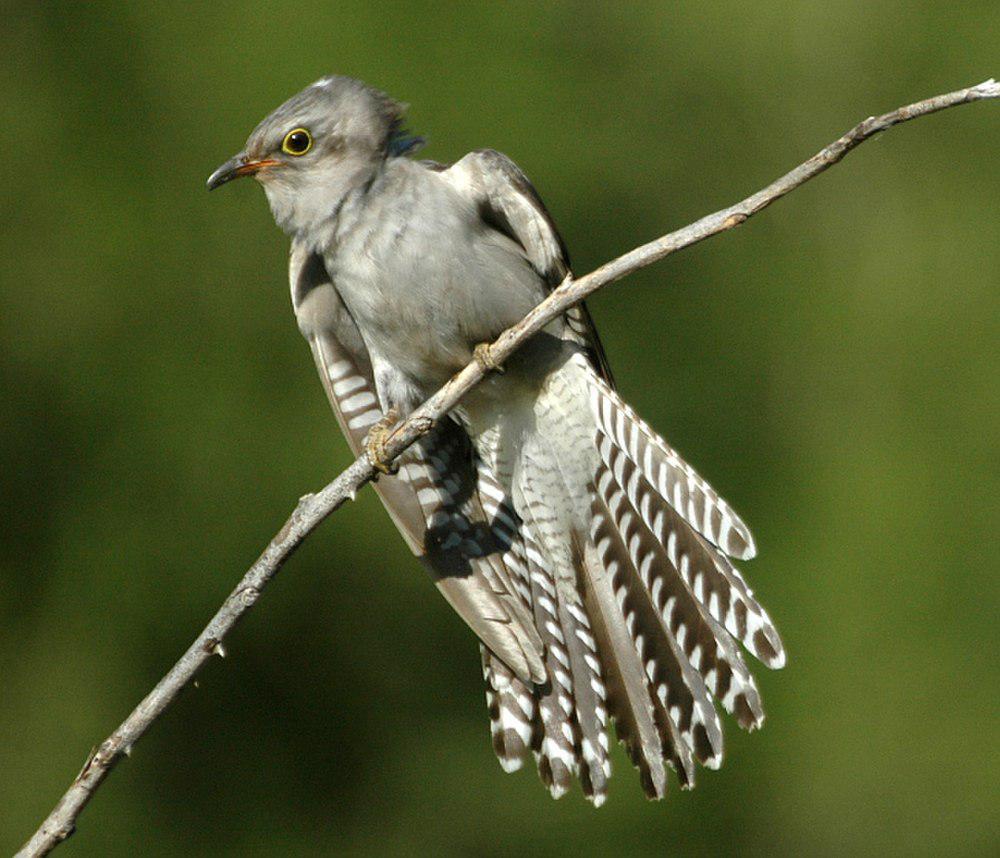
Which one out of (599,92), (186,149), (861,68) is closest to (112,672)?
(186,149)

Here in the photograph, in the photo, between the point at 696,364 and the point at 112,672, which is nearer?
the point at 112,672

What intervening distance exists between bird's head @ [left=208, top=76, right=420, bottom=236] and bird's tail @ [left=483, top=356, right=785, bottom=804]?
0.76 m

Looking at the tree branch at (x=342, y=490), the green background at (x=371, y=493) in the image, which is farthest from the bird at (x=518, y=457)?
the green background at (x=371, y=493)

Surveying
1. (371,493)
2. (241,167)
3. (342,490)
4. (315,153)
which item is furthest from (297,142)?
(371,493)

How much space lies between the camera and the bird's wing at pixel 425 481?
12.8 ft

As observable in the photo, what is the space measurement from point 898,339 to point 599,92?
7.87 ft

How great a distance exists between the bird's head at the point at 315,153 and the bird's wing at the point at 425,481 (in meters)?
0.15

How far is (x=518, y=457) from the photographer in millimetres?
4078

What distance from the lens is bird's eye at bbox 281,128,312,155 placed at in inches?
151

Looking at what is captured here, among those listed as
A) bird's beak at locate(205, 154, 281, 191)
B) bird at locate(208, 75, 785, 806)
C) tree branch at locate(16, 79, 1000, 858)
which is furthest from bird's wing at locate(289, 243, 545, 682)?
tree branch at locate(16, 79, 1000, 858)

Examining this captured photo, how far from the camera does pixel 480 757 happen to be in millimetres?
7414

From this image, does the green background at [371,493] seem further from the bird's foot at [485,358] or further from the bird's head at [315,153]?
the bird's foot at [485,358]

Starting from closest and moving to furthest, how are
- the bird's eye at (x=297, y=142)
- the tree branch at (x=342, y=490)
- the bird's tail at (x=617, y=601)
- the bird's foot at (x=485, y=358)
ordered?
the tree branch at (x=342, y=490), the bird's foot at (x=485, y=358), the bird's tail at (x=617, y=601), the bird's eye at (x=297, y=142)

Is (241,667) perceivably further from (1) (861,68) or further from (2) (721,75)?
(1) (861,68)
